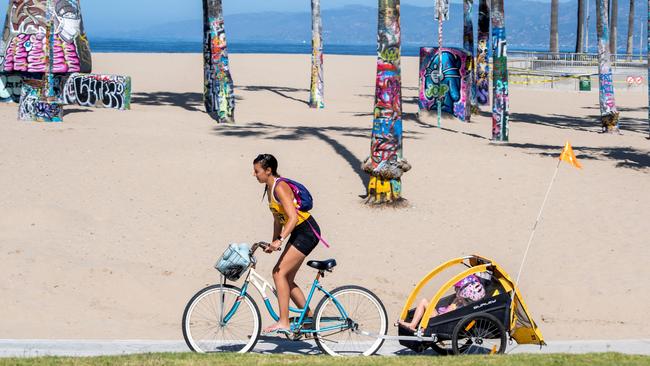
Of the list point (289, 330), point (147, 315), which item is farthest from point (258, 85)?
point (289, 330)

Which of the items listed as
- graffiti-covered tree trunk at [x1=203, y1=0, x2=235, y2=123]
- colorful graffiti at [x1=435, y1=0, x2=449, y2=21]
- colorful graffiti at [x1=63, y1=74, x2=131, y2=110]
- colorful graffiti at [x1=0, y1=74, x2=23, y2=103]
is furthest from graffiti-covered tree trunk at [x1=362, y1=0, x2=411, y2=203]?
colorful graffiti at [x1=0, y1=74, x2=23, y2=103]

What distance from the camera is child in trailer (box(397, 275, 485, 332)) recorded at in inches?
352

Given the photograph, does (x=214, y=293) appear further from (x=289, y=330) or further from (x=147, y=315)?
(x=147, y=315)

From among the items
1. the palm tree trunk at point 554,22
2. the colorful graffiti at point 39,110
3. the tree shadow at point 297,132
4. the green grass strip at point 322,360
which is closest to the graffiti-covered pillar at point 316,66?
the tree shadow at point 297,132

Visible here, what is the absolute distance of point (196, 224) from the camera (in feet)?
48.6

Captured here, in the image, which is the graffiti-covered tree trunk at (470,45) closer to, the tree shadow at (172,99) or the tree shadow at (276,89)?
the tree shadow at (276,89)

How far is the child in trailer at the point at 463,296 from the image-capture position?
8.94 metres

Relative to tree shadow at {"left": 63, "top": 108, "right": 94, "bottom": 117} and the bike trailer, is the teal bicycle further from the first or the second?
tree shadow at {"left": 63, "top": 108, "right": 94, "bottom": 117}

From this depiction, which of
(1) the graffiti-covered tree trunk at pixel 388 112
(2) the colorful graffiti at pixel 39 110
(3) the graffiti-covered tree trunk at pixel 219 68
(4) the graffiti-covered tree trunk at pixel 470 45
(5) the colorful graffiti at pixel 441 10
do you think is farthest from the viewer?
(4) the graffiti-covered tree trunk at pixel 470 45

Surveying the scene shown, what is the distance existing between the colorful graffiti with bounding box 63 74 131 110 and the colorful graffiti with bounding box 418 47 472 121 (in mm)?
7859

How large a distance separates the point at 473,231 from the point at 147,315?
542 cm

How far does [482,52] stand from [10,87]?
15279 mm

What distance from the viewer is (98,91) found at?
26.2m

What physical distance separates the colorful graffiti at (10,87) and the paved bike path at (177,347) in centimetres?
1807
